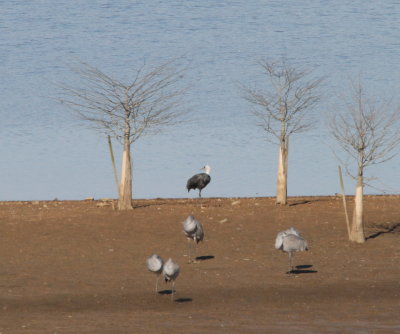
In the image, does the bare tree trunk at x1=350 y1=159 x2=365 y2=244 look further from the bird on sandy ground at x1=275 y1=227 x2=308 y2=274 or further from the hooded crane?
the hooded crane

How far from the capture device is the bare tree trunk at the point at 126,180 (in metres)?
40.3

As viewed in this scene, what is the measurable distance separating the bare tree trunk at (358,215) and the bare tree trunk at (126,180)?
11178 millimetres

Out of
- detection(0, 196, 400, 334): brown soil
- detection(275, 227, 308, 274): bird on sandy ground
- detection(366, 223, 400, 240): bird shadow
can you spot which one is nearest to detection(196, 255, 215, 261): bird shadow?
detection(0, 196, 400, 334): brown soil

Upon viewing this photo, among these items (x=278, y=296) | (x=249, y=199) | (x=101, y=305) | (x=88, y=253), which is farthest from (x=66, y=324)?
(x=249, y=199)

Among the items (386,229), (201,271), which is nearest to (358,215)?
(386,229)

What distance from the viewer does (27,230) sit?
116 feet

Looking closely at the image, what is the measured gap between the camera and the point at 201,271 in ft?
89.5

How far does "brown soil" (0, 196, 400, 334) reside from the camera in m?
→ 19.4

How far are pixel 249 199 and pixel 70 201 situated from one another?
873cm

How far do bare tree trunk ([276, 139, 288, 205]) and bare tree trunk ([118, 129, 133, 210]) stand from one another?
6597 mm

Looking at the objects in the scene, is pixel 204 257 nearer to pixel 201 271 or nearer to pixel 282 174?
pixel 201 271

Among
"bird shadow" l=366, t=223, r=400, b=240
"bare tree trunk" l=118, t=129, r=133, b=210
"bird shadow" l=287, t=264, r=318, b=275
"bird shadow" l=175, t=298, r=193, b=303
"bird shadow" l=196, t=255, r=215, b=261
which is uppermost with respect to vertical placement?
"bare tree trunk" l=118, t=129, r=133, b=210

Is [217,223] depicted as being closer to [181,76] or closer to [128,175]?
[128,175]

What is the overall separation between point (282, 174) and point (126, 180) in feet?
22.8
